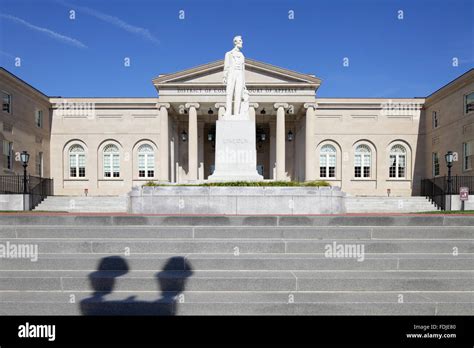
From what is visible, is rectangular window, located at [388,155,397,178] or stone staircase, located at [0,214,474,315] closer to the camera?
stone staircase, located at [0,214,474,315]

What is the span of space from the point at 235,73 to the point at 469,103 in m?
27.0

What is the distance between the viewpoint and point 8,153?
28.3 m

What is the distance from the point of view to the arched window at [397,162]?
37.8m

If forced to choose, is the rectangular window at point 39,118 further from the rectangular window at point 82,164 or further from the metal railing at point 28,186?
the metal railing at point 28,186

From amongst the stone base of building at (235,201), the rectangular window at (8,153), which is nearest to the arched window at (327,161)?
the stone base of building at (235,201)

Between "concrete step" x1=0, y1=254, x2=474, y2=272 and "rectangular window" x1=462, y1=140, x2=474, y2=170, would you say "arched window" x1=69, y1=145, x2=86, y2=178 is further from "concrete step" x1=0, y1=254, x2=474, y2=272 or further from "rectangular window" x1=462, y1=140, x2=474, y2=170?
"rectangular window" x1=462, y1=140, x2=474, y2=170

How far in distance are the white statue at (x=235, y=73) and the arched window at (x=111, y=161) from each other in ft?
93.4

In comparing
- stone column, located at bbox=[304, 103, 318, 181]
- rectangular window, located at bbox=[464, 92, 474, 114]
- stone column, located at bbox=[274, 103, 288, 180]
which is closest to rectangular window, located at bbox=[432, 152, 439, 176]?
rectangular window, located at bbox=[464, 92, 474, 114]

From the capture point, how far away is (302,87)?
35.2m

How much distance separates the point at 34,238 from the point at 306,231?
6.56 m

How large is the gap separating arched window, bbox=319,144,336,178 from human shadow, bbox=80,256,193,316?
34.7 metres

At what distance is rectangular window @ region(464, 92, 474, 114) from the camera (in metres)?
28.2

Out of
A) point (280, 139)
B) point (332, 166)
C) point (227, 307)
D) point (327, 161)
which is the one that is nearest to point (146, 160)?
point (280, 139)
